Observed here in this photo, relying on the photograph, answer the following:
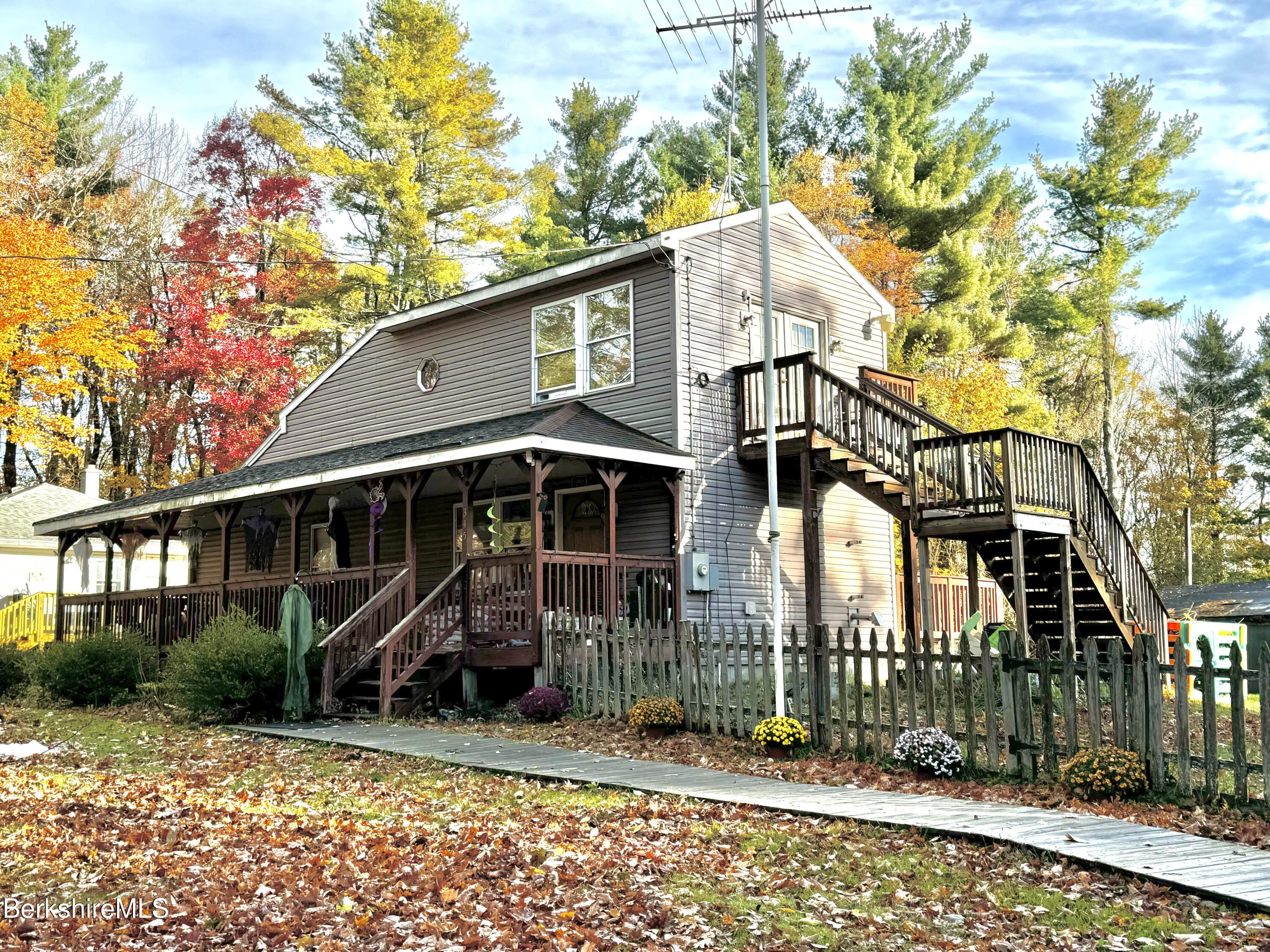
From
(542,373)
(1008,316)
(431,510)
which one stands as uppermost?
(1008,316)

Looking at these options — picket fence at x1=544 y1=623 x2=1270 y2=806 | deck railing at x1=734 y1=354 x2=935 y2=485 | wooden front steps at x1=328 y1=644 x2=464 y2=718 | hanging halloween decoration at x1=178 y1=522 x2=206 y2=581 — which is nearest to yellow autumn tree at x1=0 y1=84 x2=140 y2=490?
hanging halloween decoration at x1=178 y1=522 x2=206 y2=581

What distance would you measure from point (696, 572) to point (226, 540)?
8.61 meters

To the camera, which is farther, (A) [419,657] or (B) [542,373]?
(B) [542,373]

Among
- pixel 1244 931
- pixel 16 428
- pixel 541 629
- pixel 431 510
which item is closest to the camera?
pixel 1244 931

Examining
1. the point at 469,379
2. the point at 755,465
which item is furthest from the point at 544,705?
the point at 469,379

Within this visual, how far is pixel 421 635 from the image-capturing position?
16672 mm

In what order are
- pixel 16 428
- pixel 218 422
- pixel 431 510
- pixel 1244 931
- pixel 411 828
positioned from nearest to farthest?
pixel 1244 931 → pixel 411 828 → pixel 431 510 → pixel 16 428 → pixel 218 422

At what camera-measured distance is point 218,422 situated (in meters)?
36.8

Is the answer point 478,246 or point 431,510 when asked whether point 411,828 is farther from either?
point 478,246

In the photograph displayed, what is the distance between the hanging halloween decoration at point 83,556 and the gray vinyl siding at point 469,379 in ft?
14.7

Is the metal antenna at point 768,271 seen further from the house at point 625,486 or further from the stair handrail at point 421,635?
the stair handrail at point 421,635

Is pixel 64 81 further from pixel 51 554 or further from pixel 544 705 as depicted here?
pixel 544 705

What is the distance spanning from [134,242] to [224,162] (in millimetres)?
4151

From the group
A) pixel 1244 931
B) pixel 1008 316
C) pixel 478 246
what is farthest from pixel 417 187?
pixel 1244 931
